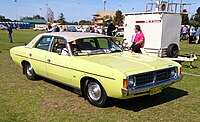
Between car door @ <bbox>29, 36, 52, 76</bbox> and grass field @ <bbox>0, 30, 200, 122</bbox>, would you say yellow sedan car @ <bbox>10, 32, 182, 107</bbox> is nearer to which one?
car door @ <bbox>29, 36, 52, 76</bbox>

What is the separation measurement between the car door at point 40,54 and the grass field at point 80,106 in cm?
47

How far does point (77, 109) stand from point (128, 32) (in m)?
7.48

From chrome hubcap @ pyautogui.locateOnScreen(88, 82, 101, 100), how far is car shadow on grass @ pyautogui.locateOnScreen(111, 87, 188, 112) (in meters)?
0.36

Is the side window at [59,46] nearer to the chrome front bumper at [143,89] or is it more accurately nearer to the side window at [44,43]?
the side window at [44,43]

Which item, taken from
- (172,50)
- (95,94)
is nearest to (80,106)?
(95,94)

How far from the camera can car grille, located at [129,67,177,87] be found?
434 cm

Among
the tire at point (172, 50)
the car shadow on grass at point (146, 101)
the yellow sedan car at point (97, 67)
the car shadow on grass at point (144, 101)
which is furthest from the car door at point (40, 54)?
the tire at point (172, 50)

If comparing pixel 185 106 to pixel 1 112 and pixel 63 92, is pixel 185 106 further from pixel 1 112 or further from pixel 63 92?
pixel 1 112

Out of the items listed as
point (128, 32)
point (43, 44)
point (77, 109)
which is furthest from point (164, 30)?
point (77, 109)

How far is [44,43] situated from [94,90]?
2294 millimetres

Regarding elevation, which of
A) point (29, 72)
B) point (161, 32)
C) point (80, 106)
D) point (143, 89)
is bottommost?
point (80, 106)

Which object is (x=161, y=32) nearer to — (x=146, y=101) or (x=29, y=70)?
(x=146, y=101)

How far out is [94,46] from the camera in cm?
586

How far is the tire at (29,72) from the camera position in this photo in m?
6.66
